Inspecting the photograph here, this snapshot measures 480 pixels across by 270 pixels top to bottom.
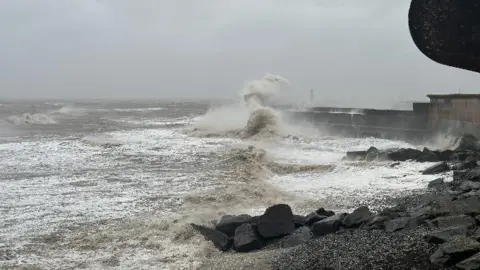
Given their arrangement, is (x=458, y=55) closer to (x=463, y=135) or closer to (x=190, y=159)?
(x=190, y=159)

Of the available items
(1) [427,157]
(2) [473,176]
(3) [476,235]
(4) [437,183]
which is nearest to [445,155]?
(1) [427,157]

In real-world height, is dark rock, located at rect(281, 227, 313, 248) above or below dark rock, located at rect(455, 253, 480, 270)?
below

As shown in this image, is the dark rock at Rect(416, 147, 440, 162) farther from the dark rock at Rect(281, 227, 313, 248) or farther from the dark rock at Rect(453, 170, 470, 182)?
→ the dark rock at Rect(281, 227, 313, 248)

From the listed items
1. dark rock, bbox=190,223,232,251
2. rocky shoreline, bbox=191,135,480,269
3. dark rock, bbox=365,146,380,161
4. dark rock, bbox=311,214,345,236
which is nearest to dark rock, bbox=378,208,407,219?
rocky shoreline, bbox=191,135,480,269

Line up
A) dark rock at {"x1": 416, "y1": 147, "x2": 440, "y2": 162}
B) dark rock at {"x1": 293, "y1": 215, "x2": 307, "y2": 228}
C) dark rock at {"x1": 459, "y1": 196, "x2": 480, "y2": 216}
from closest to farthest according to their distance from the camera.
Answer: dark rock at {"x1": 459, "y1": 196, "x2": 480, "y2": 216}, dark rock at {"x1": 293, "y1": 215, "x2": 307, "y2": 228}, dark rock at {"x1": 416, "y1": 147, "x2": 440, "y2": 162}

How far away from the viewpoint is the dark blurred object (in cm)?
192

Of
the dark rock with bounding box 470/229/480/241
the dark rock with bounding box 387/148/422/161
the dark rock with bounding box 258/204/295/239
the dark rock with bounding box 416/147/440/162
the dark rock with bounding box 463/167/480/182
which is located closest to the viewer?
the dark rock with bounding box 470/229/480/241

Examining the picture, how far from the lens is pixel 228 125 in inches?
1267

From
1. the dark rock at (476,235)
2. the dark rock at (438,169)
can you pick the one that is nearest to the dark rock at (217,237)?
the dark rock at (476,235)

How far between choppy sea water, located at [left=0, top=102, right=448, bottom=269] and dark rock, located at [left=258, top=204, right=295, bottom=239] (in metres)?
0.67

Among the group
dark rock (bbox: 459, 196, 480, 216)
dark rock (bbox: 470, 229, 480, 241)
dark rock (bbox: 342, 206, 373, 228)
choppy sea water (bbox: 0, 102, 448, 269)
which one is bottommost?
choppy sea water (bbox: 0, 102, 448, 269)

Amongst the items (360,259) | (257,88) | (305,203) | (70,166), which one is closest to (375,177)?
(305,203)

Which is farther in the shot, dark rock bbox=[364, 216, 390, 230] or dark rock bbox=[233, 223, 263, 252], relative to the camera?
dark rock bbox=[233, 223, 263, 252]

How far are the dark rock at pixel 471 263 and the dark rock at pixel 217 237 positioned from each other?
10.6 feet
